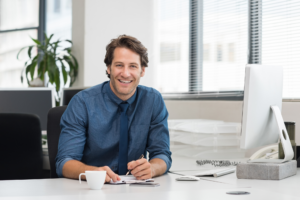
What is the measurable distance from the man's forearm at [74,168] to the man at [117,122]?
0.06 m

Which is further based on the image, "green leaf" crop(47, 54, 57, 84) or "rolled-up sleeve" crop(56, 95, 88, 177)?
"green leaf" crop(47, 54, 57, 84)

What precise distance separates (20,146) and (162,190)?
1.54 m

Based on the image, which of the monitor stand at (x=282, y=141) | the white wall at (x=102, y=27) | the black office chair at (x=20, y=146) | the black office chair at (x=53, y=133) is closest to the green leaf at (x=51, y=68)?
the white wall at (x=102, y=27)

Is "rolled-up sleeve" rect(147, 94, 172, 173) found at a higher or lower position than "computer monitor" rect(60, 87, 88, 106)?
lower

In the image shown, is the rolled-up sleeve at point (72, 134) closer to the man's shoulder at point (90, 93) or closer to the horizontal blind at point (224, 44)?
the man's shoulder at point (90, 93)

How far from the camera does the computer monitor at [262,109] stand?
157 centimetres

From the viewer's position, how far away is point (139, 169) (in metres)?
1.54

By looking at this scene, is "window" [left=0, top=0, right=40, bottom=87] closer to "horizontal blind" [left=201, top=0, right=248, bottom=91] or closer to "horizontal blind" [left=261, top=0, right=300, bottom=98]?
"horizontal blind" [left=201, top=0, right=248, bottom=91]

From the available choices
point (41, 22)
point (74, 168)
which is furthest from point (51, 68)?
point (74, 168)

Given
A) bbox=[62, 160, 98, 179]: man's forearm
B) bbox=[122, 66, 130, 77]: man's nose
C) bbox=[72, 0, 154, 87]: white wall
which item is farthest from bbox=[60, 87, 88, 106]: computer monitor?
bbox=[62, 160, 98, 179]: man's forearm

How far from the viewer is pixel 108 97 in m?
1.87

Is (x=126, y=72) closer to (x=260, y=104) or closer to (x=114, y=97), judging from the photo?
(x=114, y=97)

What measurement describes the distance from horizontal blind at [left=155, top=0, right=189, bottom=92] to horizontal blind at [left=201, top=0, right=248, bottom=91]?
9.6 inches

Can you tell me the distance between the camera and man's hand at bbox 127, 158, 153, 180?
1.54 m
